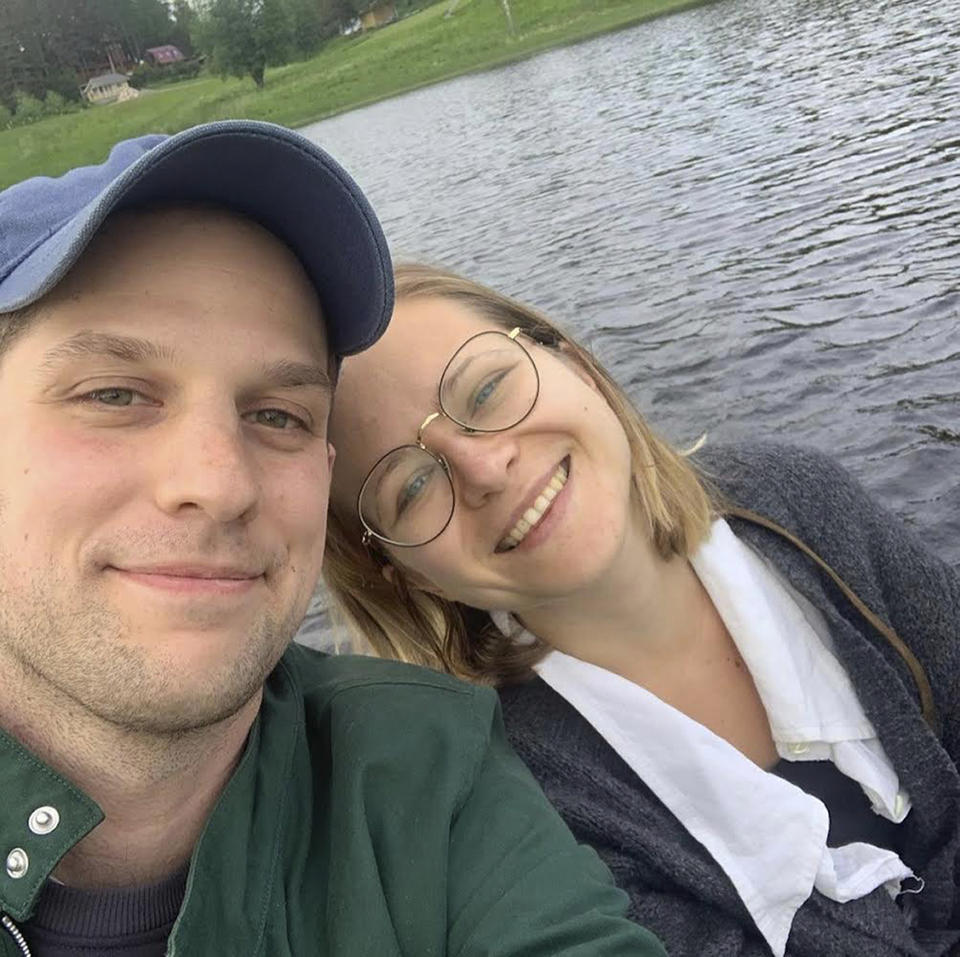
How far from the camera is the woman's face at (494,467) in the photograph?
8.48ft

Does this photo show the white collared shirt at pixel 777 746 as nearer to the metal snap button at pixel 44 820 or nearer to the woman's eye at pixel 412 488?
the woman's eye at pixel 412 488

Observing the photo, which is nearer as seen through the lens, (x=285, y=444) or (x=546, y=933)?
(x=546, y=933)

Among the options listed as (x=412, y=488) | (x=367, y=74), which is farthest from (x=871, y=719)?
(x=367, y=74)

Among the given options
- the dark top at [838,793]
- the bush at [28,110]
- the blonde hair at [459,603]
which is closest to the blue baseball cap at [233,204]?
the blonde hair at [459,603]

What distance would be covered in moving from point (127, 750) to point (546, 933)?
0.91 metres

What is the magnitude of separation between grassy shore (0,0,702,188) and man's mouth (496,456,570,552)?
46967 mm

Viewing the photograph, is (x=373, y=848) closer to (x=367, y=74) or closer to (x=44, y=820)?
(x=44, y=820)

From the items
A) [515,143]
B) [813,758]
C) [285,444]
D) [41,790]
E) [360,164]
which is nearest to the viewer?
[41,790]

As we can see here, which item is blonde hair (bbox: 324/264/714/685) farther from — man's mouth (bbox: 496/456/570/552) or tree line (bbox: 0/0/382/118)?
tree line (bbox: 0/0/382/118)

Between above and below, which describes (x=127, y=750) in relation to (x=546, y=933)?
above

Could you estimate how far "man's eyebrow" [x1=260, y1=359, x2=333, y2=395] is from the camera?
2076 millimetres

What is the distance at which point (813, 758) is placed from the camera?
9.03 ft

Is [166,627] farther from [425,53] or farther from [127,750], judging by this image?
[425,53]

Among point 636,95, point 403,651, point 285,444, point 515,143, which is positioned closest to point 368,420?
point 285,444
